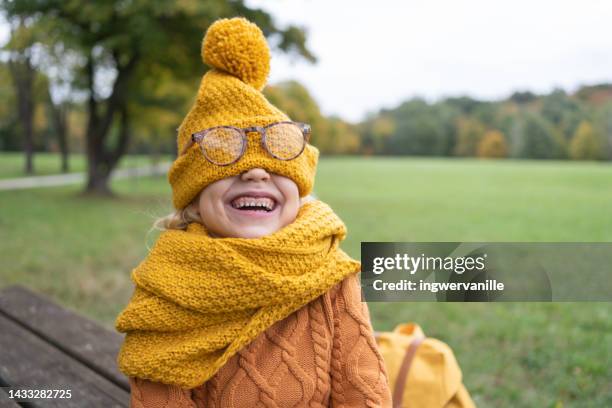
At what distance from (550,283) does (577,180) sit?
14.7m

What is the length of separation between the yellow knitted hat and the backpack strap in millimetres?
745

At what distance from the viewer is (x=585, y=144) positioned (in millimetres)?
9789

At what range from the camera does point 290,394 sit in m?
1.42

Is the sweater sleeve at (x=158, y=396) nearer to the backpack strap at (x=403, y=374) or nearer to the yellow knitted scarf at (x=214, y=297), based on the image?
the yellow knitted scarf at (x=214, y=297)

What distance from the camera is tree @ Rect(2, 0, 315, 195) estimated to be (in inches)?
412

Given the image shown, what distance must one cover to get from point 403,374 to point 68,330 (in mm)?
1610

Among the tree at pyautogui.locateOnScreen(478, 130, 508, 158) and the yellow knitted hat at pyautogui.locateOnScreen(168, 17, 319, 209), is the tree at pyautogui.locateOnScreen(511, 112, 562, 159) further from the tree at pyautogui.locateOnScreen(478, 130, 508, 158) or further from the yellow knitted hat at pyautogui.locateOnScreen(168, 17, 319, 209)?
the yellow knitted hat at pyautogui.locateOnScreen(168, 17, 319, 209)

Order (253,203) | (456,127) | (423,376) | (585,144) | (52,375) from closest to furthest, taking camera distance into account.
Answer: (253,203) → (423,376) → (52,375) → (585,144) → (456,127)

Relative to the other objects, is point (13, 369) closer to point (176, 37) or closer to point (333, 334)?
point (333, 334)

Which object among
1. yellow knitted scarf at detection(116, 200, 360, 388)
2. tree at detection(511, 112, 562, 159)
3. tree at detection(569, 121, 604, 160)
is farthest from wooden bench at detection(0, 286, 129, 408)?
tree at detection(511, 112, 562, 159)

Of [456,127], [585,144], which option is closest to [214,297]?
[585,144]

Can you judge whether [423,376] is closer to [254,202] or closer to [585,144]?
[254,202]

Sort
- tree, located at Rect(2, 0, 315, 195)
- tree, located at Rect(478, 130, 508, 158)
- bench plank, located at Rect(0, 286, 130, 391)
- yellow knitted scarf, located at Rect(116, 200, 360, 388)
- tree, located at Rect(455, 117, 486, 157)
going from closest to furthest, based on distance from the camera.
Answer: yellow knitted scarf, located at Rect(116, 200, 360, 388) → bench plank, located at Rect(0, 286, 130, 391) → tree, located at Rect(2, 0, 315, 195) → tree, located at Rect(478, 130, 508, 158) → tree, located at Rect(455, 117, 486, 157)

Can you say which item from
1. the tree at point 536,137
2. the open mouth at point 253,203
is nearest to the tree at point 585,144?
the tree at point 536,137
